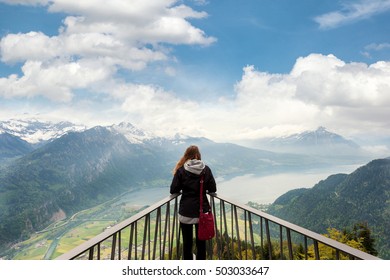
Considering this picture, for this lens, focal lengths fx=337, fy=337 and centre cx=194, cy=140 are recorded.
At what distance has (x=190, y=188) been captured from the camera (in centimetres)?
382

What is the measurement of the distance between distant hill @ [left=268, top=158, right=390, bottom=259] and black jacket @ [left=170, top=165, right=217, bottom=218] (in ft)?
289

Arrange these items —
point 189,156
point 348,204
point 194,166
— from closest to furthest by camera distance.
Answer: point 194,166, point 189,156, point 348,204

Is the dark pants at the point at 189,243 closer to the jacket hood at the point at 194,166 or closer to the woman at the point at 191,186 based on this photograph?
the woman at the point at 191,186

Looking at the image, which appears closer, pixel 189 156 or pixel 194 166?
pixel 194 166

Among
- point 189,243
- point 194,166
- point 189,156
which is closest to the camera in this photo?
point 194,166

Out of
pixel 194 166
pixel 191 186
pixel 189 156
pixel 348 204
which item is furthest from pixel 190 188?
pixel 348 204

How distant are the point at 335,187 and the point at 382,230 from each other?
1522 inches

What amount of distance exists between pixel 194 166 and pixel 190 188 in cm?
26

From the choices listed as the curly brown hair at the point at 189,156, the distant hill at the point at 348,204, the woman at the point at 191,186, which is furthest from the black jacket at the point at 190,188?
the distant hill at the point at 348,204

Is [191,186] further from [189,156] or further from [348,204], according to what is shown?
[348,204]

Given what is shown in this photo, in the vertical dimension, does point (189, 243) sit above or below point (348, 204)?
above

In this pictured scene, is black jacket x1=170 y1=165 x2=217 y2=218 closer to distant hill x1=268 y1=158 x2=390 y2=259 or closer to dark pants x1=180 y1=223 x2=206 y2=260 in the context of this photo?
dark pants x1=180 y1=223 x2=206 y2=260

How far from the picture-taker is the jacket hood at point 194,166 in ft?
12.5
